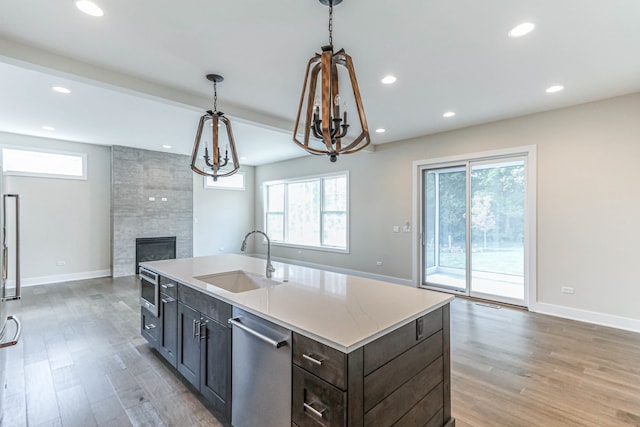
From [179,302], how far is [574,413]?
3.03m

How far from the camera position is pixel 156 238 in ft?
23.6

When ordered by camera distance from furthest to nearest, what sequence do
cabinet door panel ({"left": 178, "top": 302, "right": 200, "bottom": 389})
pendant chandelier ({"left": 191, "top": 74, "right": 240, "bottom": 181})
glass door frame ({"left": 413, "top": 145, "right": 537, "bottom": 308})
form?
glass door frame ({"left": 413, "top": 145, "right": 537, "bottom": 308}), pendant chandelier ({"left": 191, "top": 74, "right": 240, "bottom": 181}), cabinet door panel ({"left": 178, "top": 302, "right": 200, "bottom": 389})

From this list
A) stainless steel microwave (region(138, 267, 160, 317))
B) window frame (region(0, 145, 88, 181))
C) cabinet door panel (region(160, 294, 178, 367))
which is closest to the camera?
cabinet door panel (region(160, 294, 178, 367))

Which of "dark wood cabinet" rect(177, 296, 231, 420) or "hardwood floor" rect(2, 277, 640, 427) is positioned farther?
"hardwood floor" rect(2, 277, 640, 427)

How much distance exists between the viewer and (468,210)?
5.01 metres

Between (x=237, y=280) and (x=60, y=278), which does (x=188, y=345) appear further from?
(x=60, y=278)

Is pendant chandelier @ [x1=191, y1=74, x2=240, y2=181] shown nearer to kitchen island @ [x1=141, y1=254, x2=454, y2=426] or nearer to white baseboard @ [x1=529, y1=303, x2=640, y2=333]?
kitchen island @ [x1=141, y1=254, x2=454, y2=426]

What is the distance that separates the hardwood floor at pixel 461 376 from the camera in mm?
2100

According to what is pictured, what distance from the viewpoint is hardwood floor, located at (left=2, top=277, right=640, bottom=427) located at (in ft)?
6.89

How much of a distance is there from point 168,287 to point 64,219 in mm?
5390

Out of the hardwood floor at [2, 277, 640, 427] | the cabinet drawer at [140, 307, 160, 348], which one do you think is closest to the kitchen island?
the hardwood floor at [2, 277, 640, 427]

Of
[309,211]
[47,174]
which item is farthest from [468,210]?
[47,174]

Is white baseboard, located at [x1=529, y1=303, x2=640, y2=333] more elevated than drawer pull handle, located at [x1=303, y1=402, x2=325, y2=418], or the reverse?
drawer pull handle, located at [x1=303, y1=402, x2=325, y2=418]

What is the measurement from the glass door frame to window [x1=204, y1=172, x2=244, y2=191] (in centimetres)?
511
